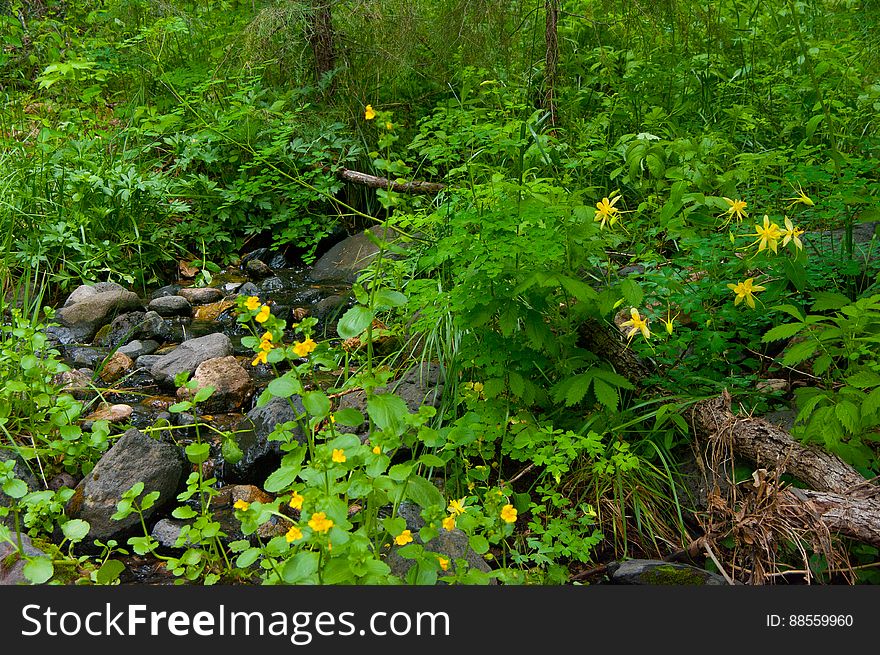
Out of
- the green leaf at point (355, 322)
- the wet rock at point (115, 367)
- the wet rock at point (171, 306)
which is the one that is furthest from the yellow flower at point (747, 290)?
the wet rock at point (171, 306)

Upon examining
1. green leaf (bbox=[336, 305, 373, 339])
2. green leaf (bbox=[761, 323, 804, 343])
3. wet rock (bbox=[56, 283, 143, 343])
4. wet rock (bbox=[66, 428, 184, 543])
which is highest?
green leaf (bbox=[336, 305, 373, 339])

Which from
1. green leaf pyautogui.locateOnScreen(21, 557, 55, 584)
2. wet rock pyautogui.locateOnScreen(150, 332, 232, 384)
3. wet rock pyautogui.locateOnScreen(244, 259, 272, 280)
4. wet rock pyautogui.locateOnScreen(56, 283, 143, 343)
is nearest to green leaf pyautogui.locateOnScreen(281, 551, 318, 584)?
green leaf pyautogui.locateOnScreen(21, 557, 55, 584)

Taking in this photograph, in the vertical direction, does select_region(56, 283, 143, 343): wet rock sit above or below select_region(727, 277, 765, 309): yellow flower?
below

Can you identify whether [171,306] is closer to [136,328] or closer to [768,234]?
[136,328]

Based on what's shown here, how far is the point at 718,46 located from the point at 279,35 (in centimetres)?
278

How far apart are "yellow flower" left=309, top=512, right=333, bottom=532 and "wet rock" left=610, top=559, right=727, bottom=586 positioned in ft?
3.55

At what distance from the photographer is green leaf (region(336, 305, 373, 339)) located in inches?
73.0

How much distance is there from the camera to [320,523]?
5.38 feet

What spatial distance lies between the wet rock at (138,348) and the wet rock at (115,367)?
10 cm

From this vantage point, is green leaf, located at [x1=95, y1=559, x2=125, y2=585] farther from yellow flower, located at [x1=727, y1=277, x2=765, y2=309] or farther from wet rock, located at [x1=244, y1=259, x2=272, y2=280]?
wet rock, located at [x1=244, y1=259, x2=272, y2=280]

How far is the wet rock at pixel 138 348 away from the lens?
4.09m

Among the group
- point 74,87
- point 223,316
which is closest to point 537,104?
point 223,316

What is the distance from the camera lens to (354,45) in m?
5.52

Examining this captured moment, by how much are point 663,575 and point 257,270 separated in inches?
137
